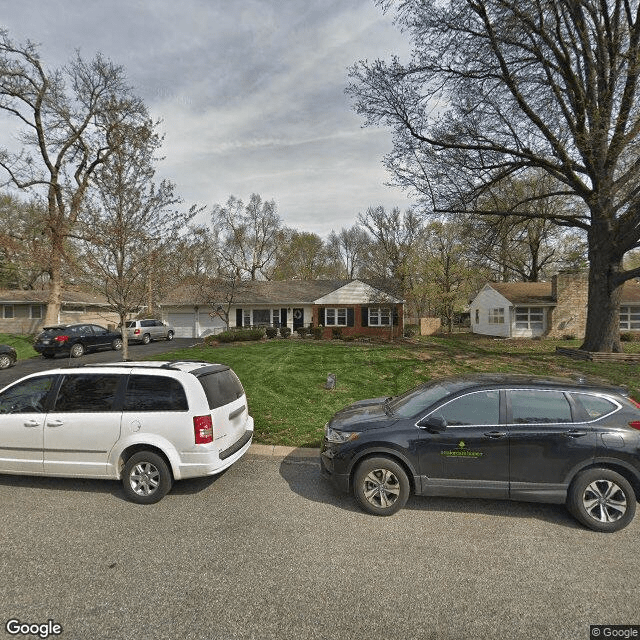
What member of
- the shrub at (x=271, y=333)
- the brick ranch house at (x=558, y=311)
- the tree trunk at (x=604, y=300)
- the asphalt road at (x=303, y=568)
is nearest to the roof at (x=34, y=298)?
the shrub at (x=271, y=333)

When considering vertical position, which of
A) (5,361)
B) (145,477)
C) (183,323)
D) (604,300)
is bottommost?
(145,477)

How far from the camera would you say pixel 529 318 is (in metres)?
26.5

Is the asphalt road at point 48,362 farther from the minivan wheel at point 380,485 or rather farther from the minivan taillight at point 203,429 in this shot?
the minivan wheel at point 380,485

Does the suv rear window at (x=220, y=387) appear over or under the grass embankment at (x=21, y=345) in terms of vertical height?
over

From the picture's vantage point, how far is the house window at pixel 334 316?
25625 mm

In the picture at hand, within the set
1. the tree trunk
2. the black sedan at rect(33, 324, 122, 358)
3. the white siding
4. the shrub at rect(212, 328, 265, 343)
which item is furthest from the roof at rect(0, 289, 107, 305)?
the white siding

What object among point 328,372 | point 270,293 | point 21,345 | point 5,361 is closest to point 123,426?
point 328,372

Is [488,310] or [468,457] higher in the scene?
[488,310]

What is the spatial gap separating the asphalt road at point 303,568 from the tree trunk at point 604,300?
46.2ft

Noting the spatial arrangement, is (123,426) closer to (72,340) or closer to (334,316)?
(72,340)

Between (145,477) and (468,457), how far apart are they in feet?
13.0

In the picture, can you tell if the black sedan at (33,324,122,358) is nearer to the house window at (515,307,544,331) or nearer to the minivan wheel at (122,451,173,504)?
the minivan wheel at (122,451,173,504)

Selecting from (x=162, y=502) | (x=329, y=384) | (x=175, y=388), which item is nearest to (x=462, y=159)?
(x=329, y=384)

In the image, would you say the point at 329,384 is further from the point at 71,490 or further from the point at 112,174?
the point at 112,174
